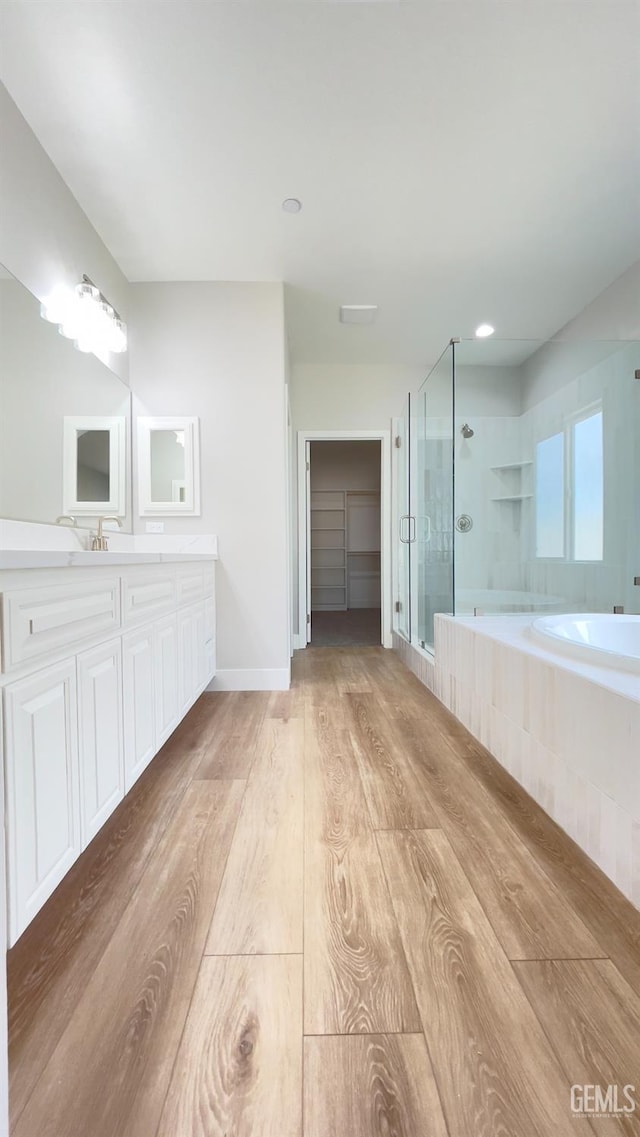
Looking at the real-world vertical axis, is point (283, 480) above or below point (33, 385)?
below

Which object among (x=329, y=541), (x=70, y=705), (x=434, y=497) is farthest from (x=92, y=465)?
(x=329, y=541)

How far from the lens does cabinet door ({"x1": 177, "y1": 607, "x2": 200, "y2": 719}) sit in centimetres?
200

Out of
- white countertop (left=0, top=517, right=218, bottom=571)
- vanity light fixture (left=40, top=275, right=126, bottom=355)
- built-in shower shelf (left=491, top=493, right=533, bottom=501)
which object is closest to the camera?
white countertop (left=0, top=517, right=218, bottom=571)

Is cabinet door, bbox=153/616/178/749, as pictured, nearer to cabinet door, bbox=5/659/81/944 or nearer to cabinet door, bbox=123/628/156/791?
cabinet door, bbox=123/628/156/791

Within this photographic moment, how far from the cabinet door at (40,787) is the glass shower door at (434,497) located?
2183 millimetres

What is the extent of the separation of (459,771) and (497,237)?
2529 mm

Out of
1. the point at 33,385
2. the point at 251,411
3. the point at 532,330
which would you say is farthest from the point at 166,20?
the point at 532,330

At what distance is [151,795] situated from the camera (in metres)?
1.60

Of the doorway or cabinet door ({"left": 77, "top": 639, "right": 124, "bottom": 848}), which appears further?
the doorway

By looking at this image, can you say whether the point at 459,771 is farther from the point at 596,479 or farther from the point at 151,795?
the point at 596,479

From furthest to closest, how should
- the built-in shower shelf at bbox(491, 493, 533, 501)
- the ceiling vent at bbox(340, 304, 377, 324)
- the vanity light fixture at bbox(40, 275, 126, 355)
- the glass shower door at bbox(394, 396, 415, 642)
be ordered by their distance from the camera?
the glass shower door at bbox(394, 396, 415, 642), the built-in shower shelf at bbox(491, 493, 533, 501), the ceiling vent at bbox(340, 304, 377, 324), the vanity light fixture at bbox(40, 275, 126, 355)

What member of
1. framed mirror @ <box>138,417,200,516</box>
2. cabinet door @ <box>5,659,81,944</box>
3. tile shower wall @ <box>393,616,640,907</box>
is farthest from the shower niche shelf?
cabinet door @ <box>5,659,81,944</box>

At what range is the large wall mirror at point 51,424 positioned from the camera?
65.0 inches

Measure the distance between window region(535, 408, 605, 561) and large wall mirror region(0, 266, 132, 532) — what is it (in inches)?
108
